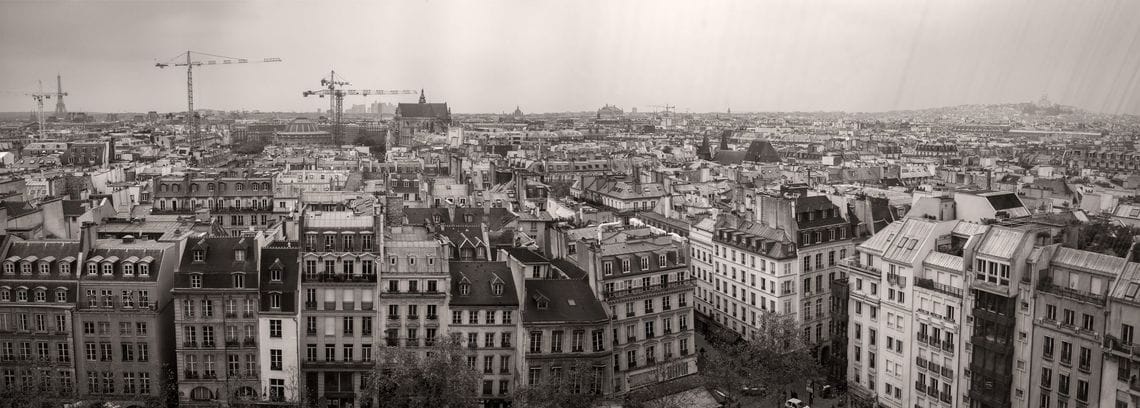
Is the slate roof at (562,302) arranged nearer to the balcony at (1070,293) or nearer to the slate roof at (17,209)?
the balcony at (1070,293)

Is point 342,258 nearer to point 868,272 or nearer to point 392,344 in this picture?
→ point 392,344

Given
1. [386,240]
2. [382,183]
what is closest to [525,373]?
[386,240]

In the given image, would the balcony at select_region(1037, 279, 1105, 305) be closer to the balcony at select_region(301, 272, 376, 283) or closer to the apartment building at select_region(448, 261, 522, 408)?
the apartment building at select_region(448, 261, 522, 408)

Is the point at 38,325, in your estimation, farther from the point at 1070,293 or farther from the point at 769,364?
the point at 1070,293

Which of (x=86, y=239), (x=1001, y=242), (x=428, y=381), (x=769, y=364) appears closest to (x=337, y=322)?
Result: (x=428, y=381)

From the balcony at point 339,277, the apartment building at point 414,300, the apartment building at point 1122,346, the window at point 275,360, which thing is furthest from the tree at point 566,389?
the apartment building at point 1122,346

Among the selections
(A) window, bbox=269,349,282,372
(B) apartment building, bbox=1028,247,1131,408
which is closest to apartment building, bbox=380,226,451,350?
(A) window, bbox=269,349,282,372
